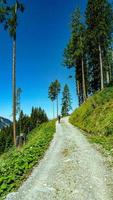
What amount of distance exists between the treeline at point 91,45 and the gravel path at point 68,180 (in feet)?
95.9

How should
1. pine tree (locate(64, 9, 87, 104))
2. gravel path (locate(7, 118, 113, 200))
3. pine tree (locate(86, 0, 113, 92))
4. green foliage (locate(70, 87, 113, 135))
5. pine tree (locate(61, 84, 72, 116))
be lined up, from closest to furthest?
gravel path (locate(7, 118, 113, 200)) → green foliage (locate(70, 87, 113, 135)) → pine tree (locate(86, 0, 113, 92)) → pine tree (locate(64, 9, 87, 104)) → pine tree (locate(61, 84, 72, 116))

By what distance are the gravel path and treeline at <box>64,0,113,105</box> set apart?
1151 inches

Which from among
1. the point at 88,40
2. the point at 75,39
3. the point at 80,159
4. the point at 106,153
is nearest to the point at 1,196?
the point at 80,159

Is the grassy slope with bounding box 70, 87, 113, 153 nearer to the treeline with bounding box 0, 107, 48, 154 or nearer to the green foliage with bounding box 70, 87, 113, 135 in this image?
the green foliage with bounding box 70, 87, 113, 135

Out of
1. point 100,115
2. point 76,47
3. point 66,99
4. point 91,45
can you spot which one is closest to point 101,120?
point 100,115

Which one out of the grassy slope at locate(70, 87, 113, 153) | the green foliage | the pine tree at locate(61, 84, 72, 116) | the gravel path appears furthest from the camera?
the pine tree at locate(61, 84, 72, 116)

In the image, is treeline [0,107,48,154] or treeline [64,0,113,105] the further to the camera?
treeline [0,107,48,154]

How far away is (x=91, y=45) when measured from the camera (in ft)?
170

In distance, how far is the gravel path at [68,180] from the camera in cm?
980

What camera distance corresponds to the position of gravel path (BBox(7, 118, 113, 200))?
386 inches

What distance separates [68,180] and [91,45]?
141 feet

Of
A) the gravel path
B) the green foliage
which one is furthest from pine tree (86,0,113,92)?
the gravel path

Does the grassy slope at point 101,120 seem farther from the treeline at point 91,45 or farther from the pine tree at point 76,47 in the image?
the pine tree at point 76,47

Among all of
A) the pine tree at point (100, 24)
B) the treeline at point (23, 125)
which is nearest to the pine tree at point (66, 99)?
the treeline at point (23, 125)
